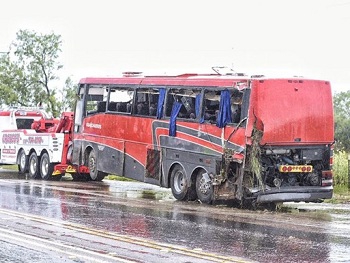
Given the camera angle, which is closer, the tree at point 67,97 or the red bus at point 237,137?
the red bus at point 237,137

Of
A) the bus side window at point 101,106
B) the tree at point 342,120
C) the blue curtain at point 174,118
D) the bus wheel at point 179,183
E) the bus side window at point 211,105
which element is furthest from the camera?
the tree at point 342,120

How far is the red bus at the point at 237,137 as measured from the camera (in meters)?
19.9

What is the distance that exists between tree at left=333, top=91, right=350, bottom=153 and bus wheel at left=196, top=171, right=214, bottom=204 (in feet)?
74.2

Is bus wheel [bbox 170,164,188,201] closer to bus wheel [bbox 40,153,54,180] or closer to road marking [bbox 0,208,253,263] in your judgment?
road marking [bbox 0,208,253,263]

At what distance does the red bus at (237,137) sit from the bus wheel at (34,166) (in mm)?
7676

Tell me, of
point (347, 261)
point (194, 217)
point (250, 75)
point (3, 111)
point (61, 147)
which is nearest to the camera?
point (347, 261)

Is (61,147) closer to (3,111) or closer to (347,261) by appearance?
(3,111)

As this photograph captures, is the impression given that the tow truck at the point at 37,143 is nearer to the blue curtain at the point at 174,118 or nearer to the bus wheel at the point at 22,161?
the bus wheel at the point at 22,161

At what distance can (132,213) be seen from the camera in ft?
59.2

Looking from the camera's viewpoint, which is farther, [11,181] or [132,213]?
[11,181]

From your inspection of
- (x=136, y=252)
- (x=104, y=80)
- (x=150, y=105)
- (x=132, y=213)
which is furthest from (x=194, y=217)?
(x=104, y=80)

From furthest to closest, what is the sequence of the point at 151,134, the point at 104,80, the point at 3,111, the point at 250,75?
the point at 3,111, the point at 104,80, the point at 151,134, the point at 250,75

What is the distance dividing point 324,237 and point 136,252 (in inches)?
139

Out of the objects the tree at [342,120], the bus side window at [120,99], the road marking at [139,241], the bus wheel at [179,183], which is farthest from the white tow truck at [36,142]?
the tree at [342,120]
